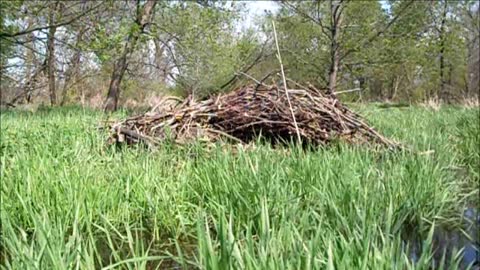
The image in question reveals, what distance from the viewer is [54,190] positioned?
7.94 ft

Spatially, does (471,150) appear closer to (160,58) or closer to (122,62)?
(122,62)

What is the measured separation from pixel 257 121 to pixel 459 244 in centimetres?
267

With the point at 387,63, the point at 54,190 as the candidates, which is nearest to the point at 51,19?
the point at 54,190

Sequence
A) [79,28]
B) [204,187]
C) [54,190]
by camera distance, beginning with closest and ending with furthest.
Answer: [54,190], [204,187], [79,28]

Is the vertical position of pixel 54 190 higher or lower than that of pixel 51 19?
lower

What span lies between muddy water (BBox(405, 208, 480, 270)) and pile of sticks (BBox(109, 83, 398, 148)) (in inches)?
73.7

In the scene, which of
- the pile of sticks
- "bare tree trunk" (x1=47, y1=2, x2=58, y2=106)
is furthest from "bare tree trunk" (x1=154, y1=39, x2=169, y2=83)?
the pile of sticks

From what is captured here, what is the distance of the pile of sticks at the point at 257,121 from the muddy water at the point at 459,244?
1873 mm

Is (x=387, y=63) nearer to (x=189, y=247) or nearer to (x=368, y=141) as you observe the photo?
(x=368, y=141)

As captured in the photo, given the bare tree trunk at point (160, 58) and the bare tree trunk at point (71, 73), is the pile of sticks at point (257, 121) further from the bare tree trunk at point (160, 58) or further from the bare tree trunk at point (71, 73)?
the bare tree trunk at point (160, 58)

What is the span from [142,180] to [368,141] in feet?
8.20

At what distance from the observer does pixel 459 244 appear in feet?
7.23

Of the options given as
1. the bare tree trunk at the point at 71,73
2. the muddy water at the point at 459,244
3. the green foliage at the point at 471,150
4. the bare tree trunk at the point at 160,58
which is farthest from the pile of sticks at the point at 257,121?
the bare tree trunk at the point at 160,58

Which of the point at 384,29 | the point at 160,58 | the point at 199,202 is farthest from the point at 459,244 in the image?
the point at 384,29
